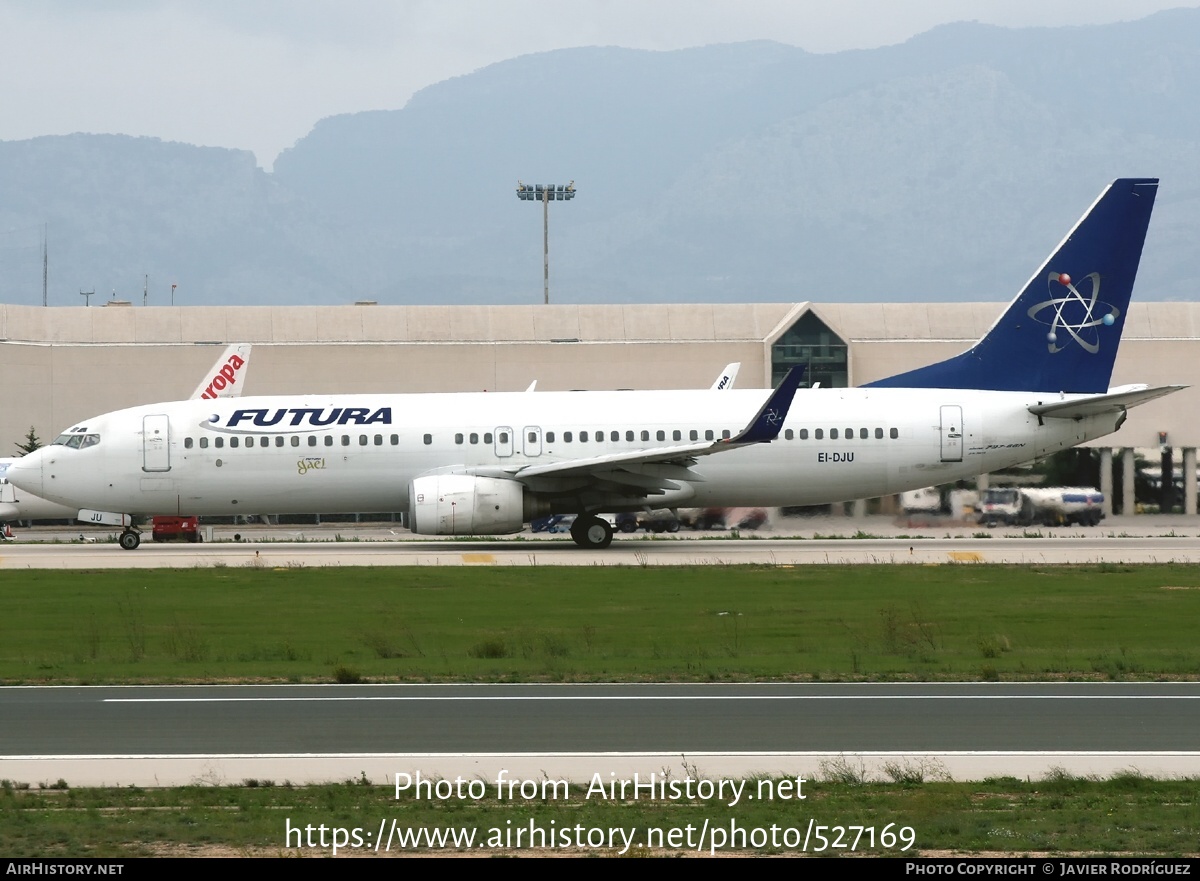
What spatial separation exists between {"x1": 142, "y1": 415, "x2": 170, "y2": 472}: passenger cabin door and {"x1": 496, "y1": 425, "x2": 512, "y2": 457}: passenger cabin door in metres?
7.82

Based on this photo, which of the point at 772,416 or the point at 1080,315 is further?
the point at 1080,315

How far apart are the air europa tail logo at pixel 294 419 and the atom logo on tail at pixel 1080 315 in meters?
16.1

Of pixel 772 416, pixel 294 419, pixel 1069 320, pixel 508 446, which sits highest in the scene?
pixel 1069 320

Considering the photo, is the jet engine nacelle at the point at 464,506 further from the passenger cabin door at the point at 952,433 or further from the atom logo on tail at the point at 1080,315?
the atom logo on tail at the point at 1080,315

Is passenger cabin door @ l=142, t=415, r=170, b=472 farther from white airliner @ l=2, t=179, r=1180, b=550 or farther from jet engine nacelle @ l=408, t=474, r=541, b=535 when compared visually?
jet engine nacelle @ l=408, t=474, r=541, b=535

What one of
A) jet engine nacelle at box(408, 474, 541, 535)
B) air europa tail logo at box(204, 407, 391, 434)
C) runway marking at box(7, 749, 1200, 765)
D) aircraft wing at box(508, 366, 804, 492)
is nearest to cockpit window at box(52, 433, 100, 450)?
air europa tail logo at box(204, 407, 391, 434)

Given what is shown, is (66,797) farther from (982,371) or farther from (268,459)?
(982,371)

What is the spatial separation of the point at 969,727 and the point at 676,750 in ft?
9.76

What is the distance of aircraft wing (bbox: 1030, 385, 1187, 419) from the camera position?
3597 centimetres

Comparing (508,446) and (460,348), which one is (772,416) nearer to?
(508,446)

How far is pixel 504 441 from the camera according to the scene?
3738 cm

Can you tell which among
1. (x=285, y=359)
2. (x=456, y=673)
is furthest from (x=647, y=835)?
(x=285, y=359)

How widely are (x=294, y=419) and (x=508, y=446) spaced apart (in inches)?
202

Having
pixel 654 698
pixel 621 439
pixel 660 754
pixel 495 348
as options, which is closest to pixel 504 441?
pixel 621 439
